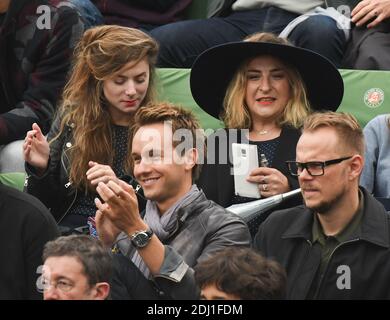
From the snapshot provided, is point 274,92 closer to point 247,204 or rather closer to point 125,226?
point 247,204

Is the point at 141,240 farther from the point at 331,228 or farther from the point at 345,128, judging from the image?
the point at 345,128

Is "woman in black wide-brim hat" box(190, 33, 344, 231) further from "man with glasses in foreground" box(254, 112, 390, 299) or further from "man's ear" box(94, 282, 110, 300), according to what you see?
"man's ear" box(94, 282, 110, 300)

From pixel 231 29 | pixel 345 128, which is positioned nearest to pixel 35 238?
pixel 345 128

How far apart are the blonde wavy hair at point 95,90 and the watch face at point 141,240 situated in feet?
A: 3.85

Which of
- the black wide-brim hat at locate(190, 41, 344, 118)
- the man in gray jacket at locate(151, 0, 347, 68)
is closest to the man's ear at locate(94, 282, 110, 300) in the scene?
the black wide-brim hat at locate(190, 41, 344, 118)

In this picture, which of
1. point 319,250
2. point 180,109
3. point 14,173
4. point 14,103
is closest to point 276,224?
point 319,250

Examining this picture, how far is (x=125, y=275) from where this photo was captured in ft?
16.3

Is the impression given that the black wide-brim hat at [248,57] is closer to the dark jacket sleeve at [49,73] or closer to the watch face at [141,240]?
the dark jacket sleeve at [49,73]

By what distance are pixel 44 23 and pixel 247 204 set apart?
69.6 inches

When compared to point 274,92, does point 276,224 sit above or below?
below

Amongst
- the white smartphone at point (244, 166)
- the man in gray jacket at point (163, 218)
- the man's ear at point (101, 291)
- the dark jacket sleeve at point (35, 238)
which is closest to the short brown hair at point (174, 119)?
the man in gray jacket at point (163, 218)

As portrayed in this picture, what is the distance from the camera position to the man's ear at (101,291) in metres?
4.72

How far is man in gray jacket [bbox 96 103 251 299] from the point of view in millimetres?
4852

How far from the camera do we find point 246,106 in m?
6.13
